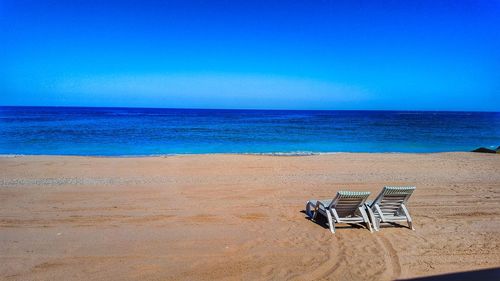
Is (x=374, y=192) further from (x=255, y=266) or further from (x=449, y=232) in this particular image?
(x=255, y=266)

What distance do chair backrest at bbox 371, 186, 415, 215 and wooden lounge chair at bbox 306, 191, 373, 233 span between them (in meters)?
0.38

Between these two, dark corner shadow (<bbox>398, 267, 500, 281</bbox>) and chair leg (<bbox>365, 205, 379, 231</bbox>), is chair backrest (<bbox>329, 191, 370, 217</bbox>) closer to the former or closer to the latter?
chair leg (<bbox>365, 205, 379, 231</bbox>)

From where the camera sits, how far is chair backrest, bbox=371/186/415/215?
22.0ft

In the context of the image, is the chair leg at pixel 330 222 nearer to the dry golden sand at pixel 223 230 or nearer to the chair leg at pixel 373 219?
the dry golden sand at pixel 223 230

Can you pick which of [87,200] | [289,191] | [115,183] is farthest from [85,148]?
[289,191]

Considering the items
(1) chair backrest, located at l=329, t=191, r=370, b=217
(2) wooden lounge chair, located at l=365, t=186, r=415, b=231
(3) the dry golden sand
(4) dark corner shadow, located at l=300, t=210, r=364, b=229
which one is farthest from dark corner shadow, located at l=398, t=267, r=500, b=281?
(4) dark corner shadow, located at l=300, t=210, r=364, b=229

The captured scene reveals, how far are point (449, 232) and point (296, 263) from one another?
345 centimetres

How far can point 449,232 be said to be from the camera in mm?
6648

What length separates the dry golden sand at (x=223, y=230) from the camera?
5004mm

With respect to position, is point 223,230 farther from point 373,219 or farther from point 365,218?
point 373,219

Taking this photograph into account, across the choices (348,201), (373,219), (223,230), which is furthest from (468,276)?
(223,230)

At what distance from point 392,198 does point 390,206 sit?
7.3 inches

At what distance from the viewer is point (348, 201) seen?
6.64 m

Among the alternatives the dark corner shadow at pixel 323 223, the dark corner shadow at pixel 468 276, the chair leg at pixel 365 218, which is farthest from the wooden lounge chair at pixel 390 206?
the dark corner shadow at pixel 468 276
